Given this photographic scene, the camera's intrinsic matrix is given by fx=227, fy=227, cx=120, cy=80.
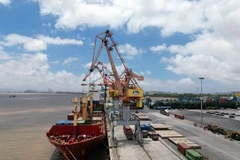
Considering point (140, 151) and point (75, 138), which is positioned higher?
point (75, 138)

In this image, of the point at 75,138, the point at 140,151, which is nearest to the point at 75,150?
the point at 75,138

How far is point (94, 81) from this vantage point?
96.4 m

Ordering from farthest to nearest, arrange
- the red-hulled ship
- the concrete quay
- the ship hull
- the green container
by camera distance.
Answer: the red-hulled ship, the ship hull, the concrete quay, the green container

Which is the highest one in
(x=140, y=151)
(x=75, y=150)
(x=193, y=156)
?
(x=193, y=156)

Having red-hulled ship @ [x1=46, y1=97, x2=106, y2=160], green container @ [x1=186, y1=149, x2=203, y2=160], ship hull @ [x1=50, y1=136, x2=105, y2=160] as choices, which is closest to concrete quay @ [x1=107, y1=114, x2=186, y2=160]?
green container @ [x1=186, y1=149, x2=203, y2=160]

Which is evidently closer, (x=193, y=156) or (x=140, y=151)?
(x=193, y=156)

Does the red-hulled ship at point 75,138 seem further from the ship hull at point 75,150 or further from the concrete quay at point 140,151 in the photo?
the concrete quay at point 140,151

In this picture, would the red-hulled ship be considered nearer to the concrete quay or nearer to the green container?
the concrete quay

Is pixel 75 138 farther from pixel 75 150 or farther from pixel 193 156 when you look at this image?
pixel 193 156

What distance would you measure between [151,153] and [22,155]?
21.1m

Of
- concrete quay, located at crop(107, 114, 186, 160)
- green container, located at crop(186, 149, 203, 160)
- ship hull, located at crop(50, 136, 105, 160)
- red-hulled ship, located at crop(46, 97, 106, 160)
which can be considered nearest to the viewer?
green container, located at crop(186, 149, 203, 160)

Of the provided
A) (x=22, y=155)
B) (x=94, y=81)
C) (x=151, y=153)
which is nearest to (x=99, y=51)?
(x=22, y=155)

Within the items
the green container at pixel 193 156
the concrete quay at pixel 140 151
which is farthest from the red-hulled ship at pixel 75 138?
the green container at pixel 193 156

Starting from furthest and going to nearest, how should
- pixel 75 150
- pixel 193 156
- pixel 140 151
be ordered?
1. pixel 75 150
2. pixel 140 151
3. pixel 193 156
